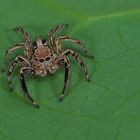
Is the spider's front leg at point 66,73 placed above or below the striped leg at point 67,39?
below

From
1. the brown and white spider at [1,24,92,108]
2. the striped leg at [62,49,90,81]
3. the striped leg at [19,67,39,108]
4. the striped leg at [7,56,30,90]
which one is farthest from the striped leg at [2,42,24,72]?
the striped leg at [62,49,90,81]

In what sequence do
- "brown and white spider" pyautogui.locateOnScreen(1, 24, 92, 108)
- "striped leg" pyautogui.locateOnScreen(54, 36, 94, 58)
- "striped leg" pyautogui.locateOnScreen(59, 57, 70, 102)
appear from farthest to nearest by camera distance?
"striped leg" pyautogui.locateOnScreen(54, 36, 94, 58) → "brown and white spider" pyautogui.locateOnScreen(1, 24, 92, 108) → "striped leg" pyautogui.locateOnScreen(59, 57, 70, 102)

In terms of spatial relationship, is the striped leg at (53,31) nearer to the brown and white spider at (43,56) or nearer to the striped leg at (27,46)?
the brown and white spider at (43,56)

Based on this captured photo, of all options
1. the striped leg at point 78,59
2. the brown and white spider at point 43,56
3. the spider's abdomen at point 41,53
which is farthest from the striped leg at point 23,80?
the striped leg at point 78,59

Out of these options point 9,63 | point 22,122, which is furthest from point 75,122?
point 9,63

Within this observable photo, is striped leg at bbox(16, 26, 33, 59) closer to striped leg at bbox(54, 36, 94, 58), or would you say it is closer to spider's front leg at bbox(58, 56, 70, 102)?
striped leg at bbox(54, 36, 94, 58)

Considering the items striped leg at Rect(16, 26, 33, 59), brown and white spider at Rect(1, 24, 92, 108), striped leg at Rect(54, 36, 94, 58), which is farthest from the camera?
striped leg at Rect(16, 26, 33, 59)

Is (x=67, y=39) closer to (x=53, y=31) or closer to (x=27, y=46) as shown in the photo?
(x=53, y=31)
